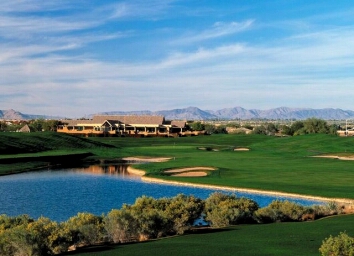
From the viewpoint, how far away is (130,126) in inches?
6240

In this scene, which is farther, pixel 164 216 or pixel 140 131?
pixel 140 131

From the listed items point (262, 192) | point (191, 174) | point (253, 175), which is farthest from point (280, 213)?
point (191, 174)

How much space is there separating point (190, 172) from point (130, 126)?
99438 millimetres

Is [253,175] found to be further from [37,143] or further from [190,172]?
[37,143]

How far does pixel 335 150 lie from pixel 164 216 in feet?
235

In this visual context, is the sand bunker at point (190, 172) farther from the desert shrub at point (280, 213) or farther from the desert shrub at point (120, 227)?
the desert shrub at point (120, 227)

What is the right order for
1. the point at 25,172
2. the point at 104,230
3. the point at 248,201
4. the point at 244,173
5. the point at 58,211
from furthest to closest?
the point at 25,172, the point at 244,173, the point at 58,211, the point at 248,201, the point at 104,230

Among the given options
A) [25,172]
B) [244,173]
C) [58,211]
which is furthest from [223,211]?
[25,172]

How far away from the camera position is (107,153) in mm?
95000

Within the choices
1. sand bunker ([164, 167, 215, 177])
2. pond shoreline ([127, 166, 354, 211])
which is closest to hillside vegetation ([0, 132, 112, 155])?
sand bunker ([164, 167, 215, 177])

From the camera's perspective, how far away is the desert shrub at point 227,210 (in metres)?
27.9

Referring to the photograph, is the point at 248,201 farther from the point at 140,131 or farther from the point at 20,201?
the point at 140,131

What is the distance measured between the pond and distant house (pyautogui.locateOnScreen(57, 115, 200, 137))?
284 ft

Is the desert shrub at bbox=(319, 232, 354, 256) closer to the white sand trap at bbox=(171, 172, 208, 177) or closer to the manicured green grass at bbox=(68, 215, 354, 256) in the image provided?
the manicured green grass at bbox=(68, 215, 354, 256)
